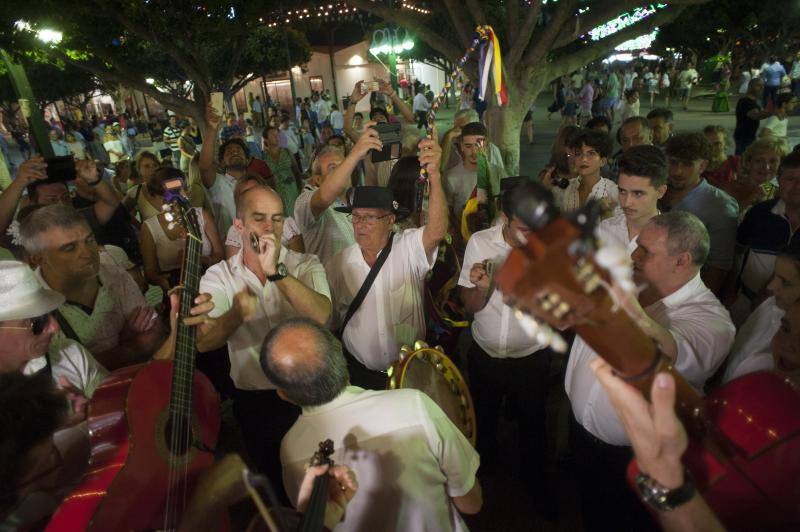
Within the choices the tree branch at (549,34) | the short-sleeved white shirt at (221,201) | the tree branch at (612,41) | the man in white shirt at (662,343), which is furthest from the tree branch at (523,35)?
the man in white shirt at (662,343)

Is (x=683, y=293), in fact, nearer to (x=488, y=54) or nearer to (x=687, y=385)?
(x=687, y=385)

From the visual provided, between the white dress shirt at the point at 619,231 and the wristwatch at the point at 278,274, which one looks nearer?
the wristwatch at the point at 278,274

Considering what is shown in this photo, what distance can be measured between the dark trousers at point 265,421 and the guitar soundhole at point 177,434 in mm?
810

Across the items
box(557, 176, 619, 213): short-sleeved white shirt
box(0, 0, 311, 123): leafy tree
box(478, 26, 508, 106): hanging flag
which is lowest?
box(557, 176, 619, 213): short-sleeved white shirt

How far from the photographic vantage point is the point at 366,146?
3607 mm

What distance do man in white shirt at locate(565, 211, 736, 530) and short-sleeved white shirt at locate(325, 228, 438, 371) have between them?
119cm

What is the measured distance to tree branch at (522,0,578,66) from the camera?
6.94m

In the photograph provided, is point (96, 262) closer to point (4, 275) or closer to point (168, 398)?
point (4, 275)

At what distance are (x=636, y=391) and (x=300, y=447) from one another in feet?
4.59

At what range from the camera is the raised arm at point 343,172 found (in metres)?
3.59

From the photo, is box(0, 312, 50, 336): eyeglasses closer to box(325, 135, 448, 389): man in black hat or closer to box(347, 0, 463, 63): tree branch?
box(325, 135, 448, 389): man in black hat

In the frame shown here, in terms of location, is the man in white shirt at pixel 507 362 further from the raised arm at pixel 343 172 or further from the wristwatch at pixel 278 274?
the wristwatch at pixel 278 274

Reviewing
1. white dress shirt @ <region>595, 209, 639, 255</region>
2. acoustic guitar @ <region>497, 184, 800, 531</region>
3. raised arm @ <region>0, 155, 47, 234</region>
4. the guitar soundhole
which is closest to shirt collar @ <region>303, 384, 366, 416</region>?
the guitar soundhole

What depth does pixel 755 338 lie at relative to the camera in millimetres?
2428
